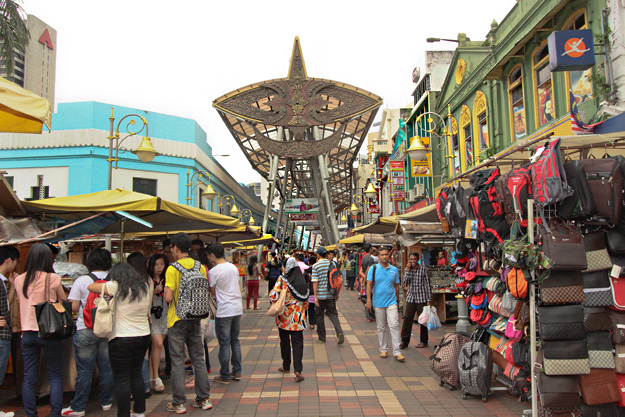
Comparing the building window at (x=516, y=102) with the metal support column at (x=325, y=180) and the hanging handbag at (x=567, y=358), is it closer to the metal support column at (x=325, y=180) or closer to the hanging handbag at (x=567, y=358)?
the hanging handbag at (x=567, y=358)

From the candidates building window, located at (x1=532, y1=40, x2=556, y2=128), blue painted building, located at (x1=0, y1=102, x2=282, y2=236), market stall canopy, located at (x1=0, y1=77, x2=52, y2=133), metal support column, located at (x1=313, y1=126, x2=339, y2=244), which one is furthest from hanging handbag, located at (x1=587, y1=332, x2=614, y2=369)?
metal support column, located at (x1=313, y1=126, x2=339, y2=244)

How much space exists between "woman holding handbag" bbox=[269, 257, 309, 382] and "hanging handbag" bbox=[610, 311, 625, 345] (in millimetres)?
3703

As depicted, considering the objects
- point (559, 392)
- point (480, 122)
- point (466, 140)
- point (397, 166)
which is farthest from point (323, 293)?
point (397, 166)

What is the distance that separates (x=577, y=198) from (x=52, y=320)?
201 inches

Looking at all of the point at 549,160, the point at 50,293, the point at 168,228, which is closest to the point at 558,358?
the point at 549,160

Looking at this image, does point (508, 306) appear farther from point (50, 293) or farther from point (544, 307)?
point (50, 293)

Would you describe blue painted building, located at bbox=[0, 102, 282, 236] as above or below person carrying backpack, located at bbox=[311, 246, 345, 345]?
above

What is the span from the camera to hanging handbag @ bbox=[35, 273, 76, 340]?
4.92 metres

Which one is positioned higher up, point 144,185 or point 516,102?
point 516,102

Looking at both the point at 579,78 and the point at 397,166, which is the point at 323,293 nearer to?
the point at 579,78

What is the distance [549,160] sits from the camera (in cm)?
457

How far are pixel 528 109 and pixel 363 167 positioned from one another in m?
52.2

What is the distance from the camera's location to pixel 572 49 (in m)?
9.35

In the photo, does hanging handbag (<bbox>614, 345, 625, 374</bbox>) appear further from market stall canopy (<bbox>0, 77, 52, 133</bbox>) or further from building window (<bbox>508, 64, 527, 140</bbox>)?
building window (<bbox>508, 64, 527, 140</bbox>)
